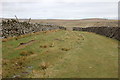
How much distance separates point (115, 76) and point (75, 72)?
2304 mm

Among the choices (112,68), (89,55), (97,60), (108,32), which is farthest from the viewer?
(108,32)

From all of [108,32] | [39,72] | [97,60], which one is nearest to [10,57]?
[39,72]

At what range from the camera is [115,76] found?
9727 mm

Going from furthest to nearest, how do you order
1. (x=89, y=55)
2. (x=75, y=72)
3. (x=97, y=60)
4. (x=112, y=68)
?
(x=89, y=55)
(x=97, y=60)
(x=112, y=68)
(x=75, y=72)

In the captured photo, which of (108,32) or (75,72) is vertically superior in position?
(108,32)

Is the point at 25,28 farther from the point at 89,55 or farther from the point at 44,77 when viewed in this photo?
the point at 44,77

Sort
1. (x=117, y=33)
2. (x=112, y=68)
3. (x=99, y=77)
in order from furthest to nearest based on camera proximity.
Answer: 1. (x=117, y=33)
2. (x=112, y=68)
3. (x=99, y=77)

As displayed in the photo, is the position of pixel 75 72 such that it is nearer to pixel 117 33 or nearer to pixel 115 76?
pixel 115 76

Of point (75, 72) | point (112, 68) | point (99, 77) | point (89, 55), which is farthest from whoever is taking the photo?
point (89, 55)

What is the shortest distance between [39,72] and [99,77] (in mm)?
3614

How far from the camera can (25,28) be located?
30234mm

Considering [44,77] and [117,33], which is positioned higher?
[117,33]

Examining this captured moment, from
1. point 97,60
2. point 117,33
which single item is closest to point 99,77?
point 97,60

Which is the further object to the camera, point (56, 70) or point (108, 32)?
point (108, 32)
